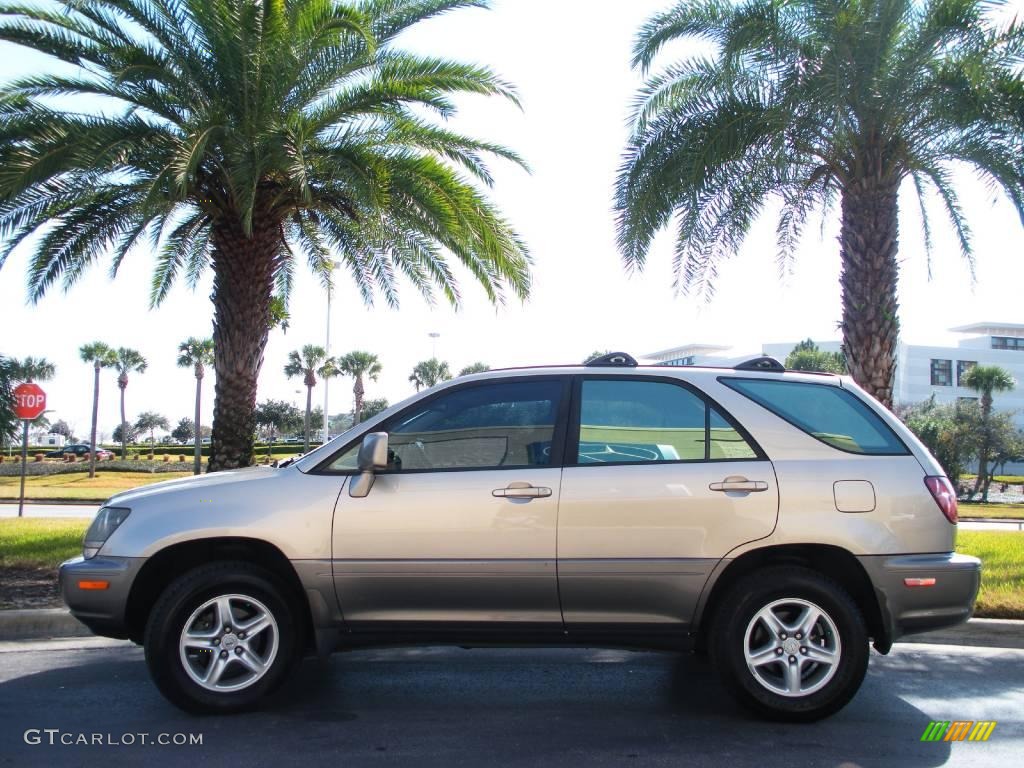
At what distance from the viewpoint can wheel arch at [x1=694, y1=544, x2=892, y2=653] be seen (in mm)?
4617

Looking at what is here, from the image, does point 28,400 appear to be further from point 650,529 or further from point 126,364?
point 126,364

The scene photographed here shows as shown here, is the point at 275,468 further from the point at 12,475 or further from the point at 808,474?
the point at 12,475

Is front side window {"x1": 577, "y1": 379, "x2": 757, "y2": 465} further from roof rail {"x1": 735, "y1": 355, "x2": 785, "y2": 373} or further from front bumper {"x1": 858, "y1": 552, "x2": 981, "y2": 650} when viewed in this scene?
front bumper {"x1": 858, "y1": 552, "x2": 981, "y2": 650}

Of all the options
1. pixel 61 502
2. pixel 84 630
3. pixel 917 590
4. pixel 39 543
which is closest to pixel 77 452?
pixel 61 502

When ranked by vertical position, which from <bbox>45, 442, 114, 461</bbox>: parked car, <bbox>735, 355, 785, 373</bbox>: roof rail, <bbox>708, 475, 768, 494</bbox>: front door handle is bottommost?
<bbox>45, 442, 114, 461</bbox>: parked car

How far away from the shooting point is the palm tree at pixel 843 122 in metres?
9.77

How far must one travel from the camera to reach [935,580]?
14.9 ft

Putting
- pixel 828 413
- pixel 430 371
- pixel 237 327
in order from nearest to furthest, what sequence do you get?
pixel 828 413 < pixel 237 327 < pixel 430 371

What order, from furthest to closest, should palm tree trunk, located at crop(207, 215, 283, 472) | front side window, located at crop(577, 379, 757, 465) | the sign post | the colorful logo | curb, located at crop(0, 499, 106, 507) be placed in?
curb, located at crop(0, 499, 106, 507) → the sign post → palm tree trunk, located at crop(207, 215, 283, 472) → front side window, located at crop(577, 379, 757, 465) → the colorful logo

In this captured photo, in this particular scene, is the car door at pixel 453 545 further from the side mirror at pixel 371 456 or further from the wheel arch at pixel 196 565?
the wheel arch at pixel 196 565

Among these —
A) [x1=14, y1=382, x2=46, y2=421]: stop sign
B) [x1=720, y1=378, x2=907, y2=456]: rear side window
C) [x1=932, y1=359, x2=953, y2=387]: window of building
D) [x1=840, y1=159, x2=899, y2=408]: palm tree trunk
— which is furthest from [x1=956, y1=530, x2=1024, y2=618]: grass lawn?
[x1=932, y1=359, x2=953, y2=387]: window of building

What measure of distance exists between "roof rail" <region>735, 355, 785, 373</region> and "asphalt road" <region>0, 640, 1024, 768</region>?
1898 millimetres

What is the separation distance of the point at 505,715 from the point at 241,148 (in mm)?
7764

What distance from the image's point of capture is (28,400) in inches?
663
